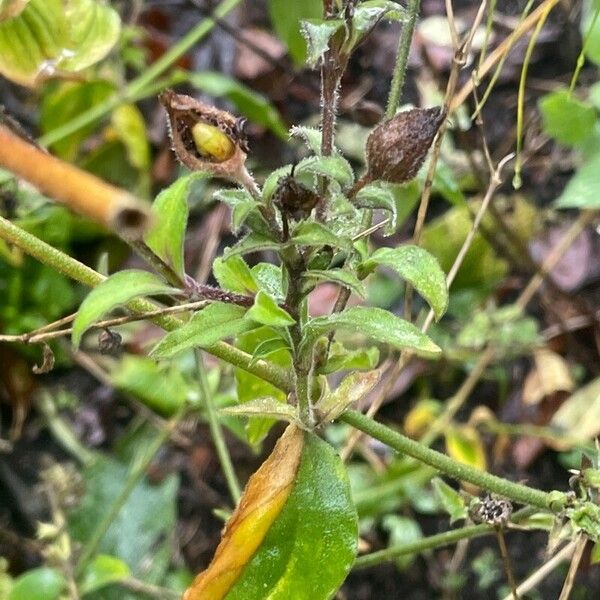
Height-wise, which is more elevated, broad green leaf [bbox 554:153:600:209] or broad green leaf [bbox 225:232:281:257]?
broad green leaf [bbox 225:232:281:257]

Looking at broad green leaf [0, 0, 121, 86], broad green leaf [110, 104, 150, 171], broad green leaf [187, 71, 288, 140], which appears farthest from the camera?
broad green leaf [110, 104, 150, 171]

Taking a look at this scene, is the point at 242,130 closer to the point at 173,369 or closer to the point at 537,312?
the point at 173,369

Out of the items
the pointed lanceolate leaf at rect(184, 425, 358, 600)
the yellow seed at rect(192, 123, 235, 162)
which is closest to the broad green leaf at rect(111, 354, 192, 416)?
the pointed lanceolate leaf at rect(184, 425, 358, 600)

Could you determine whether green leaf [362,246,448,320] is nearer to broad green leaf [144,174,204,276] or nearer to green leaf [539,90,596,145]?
broad green leaf [144,174,204,276]

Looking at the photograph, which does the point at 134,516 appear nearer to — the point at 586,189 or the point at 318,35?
the point at 586,189

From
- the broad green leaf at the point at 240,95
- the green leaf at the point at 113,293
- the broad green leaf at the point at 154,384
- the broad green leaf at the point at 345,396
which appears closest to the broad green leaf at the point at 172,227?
the green leaf at the point at 113,293

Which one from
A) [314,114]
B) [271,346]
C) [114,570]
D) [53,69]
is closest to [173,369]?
[114,570]

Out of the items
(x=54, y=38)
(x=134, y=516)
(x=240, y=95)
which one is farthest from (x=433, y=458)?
(x=240, y=95)
